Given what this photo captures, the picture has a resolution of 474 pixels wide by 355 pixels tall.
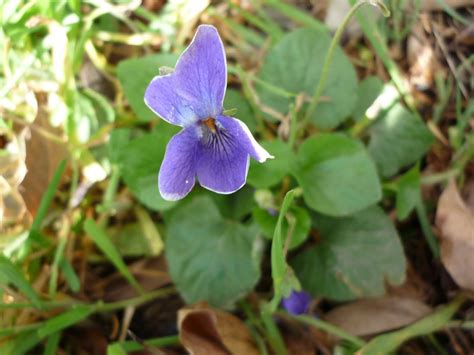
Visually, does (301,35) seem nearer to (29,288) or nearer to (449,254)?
(449,254)

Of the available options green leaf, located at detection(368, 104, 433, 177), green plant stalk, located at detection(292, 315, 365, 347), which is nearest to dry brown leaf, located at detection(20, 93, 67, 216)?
green plant stalk, located at detection(292, 315, 365, 347)

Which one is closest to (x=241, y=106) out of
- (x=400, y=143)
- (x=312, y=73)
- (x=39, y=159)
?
(x=312, y=73)

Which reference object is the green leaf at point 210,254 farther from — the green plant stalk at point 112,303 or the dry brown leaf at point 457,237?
the dry brown leaf at point 457,237

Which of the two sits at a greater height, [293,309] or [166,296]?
[293,309]

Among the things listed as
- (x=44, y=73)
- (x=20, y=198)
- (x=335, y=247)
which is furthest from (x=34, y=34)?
(x=335, y=247)

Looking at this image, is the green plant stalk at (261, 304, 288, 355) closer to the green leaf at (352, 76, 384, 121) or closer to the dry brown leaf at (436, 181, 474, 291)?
the dry brown leaf at (436, 181, 474, 291)
